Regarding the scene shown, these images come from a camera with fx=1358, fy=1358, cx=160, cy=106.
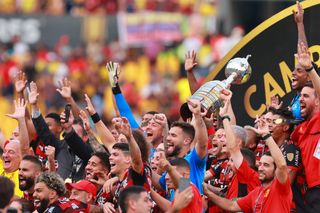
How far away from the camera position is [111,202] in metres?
13.4

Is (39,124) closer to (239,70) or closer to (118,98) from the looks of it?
(118,98)

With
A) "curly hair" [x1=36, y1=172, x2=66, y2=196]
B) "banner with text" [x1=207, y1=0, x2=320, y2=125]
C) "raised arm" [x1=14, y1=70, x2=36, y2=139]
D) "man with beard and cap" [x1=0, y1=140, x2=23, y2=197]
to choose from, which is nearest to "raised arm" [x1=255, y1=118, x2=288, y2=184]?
"curly hair" [x1=36, y1=172, x2=66, y2=196]

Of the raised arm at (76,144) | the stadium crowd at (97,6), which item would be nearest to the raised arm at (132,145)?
the raised arm at (76,144)

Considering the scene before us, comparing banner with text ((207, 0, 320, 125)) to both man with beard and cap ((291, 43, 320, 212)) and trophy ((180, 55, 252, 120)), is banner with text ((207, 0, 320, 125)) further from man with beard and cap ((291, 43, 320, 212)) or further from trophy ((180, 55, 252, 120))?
man with beard and cap ((291, 43, 320, 212))

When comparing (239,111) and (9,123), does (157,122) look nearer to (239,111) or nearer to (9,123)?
(239,111)

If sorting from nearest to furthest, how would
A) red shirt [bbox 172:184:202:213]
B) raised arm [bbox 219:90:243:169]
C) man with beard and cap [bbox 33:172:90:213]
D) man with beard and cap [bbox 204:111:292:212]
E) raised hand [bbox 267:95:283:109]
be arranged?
red shirt [bbox 172:184:202:213] < man with beard and cap [bbox 204:111:292:212] < raised arm [bbox 219:90:243:169] < man with beard and cap [bbox 33:172:90:213] < raised hand [bbox 267:95:283:109]

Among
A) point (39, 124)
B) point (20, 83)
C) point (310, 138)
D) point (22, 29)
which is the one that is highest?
point (20, 83)

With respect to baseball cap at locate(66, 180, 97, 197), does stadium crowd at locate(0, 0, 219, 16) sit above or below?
below

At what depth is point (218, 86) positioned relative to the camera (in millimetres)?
13664

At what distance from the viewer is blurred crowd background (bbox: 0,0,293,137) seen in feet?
93.9

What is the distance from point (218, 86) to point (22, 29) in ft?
60.9

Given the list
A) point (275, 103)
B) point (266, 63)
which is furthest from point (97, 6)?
point (275, 103)

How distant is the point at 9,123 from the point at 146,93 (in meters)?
4.37

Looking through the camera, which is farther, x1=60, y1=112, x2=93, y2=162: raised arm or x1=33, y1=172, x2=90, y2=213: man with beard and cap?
x1=60, y1=112, x2=93, y2=162: raised arm
